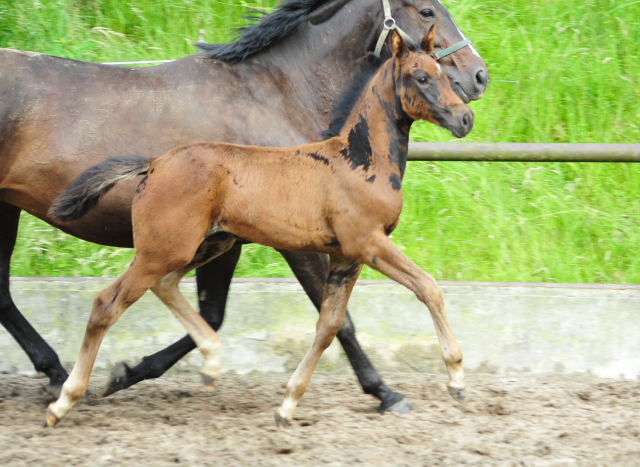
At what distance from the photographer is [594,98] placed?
6.20 meters

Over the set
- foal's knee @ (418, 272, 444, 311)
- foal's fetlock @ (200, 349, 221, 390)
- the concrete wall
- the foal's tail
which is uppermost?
the foal's tail

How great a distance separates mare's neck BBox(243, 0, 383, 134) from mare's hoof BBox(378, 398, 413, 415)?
1.38 metres

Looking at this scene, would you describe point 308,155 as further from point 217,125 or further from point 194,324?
point 194,324

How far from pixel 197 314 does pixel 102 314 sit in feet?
1.35

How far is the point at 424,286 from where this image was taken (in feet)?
9.09

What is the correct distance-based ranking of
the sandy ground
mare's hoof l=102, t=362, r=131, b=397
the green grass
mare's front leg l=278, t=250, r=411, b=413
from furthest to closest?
the green grass
mare's hoof l=102, t=362, r=131, b=397
mare's front leg l=278, t=250, r=411, b=413
the sandy ground

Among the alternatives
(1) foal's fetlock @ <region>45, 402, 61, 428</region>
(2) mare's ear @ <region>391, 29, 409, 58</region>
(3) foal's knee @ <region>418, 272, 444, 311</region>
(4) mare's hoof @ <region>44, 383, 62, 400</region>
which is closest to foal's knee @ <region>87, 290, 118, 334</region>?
(1) foal's fetlock @ <region>45, 402, 61, 428</region>

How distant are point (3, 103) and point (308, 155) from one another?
1.40 m

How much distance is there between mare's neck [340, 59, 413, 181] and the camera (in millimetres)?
2908

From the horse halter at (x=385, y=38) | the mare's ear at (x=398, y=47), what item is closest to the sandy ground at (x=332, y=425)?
the mare's ear at (x=398, y=47)

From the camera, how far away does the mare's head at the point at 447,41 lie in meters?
3.33

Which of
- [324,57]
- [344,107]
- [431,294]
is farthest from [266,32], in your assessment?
[431,294]

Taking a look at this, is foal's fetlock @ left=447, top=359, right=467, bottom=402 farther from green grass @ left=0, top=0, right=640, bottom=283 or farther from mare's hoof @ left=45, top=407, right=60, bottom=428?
green grass @ left=0, top=0, right=640, bottom=283

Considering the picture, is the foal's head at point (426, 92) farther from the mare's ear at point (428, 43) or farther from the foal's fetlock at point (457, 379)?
the foal's fetlock at point (457, 379)
